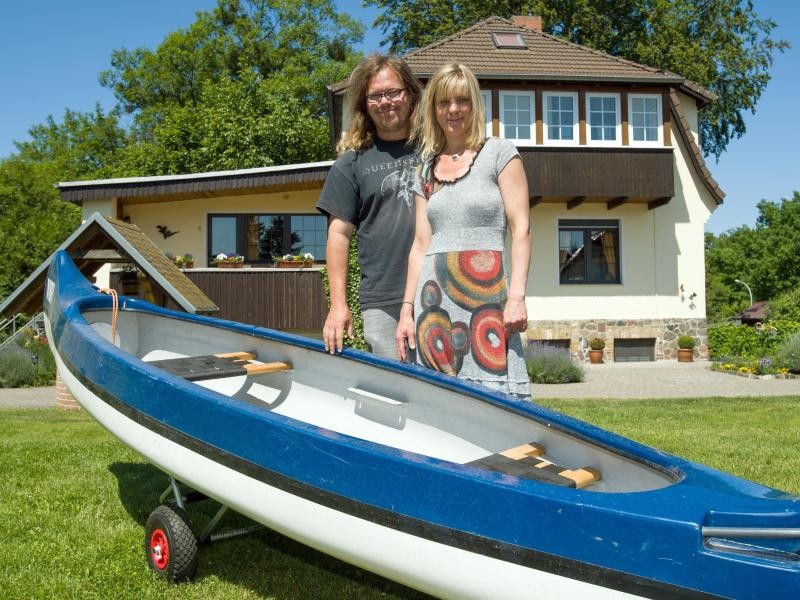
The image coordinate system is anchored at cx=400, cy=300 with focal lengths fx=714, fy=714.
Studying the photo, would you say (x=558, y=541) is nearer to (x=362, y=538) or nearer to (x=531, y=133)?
(x=362, y=538)

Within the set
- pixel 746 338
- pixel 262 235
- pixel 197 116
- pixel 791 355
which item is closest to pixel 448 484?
pixel 791 355

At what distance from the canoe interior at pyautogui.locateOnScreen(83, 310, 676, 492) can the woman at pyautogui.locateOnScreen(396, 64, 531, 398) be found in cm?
19

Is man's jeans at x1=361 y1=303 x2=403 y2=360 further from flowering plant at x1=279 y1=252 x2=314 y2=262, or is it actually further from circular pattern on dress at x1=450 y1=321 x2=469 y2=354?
flowering plant at x1=279 y1=252 x2=314 y2=262

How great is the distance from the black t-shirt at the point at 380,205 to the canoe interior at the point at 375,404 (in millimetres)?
420

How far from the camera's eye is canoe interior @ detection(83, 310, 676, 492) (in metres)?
2.49

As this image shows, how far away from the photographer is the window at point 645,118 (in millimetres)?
16688

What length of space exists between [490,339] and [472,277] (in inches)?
10.0

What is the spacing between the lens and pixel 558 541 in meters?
1.76

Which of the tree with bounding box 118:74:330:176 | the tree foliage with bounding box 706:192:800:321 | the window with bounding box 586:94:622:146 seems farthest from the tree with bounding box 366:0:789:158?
the tree foliage with bounding box 706:192:800:321

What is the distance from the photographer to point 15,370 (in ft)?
40.8

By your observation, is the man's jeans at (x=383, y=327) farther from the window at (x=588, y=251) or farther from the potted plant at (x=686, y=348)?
the potted plant at (x=686, y=348)

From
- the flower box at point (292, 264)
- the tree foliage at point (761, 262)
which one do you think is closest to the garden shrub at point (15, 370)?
the flower box at point (292, 264)

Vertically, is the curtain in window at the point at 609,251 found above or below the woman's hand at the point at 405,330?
above

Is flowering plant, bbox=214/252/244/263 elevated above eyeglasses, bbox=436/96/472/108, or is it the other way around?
flowering plant, bbox=214/252/244/263
